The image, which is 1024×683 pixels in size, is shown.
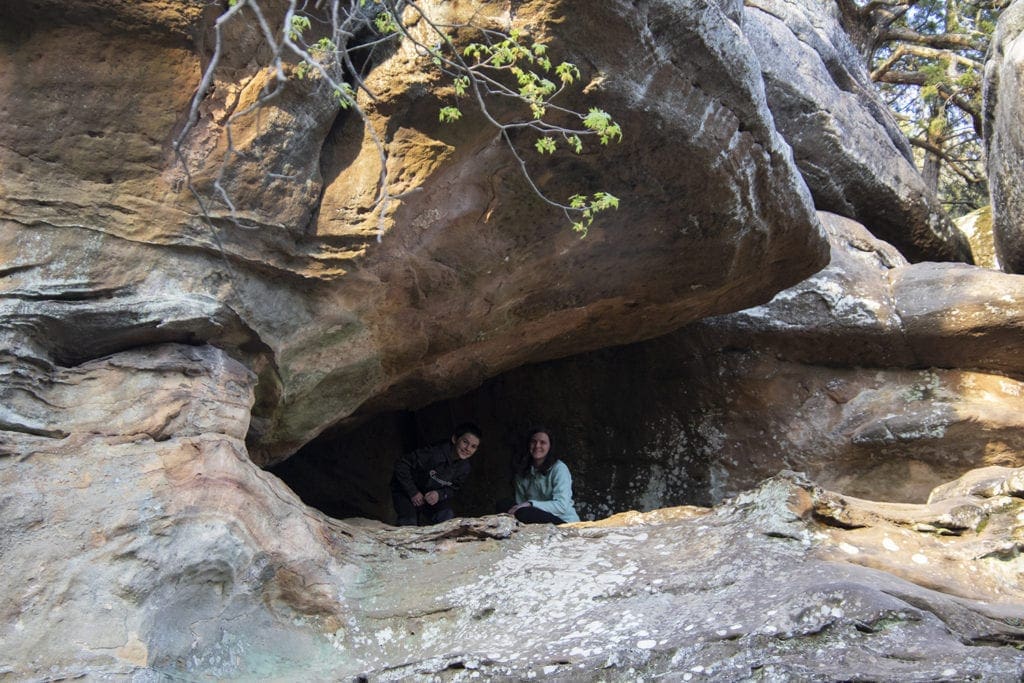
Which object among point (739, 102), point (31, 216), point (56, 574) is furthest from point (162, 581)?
point (739, 102)

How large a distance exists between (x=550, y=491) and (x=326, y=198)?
210 centimetres

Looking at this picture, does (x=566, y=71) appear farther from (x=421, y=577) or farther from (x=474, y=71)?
(x=421, y=577)

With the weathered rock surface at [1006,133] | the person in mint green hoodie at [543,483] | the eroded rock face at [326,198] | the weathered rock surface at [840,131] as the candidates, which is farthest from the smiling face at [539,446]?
the weathered rock surface at [1006,133]

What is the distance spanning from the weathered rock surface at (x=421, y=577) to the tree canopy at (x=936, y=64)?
6.23 metres

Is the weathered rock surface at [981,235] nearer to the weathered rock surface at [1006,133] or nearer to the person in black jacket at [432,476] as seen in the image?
the weathered rock surface at [1006,133]

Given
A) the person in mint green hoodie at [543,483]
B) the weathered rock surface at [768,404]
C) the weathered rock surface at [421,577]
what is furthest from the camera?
the weathered rock surface at [768,404]

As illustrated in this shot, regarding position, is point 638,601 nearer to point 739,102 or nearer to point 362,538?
point 362,538

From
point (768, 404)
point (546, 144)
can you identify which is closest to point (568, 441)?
point (768, 404)

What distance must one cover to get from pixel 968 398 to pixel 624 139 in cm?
342

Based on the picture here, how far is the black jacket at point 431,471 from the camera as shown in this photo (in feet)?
18.1

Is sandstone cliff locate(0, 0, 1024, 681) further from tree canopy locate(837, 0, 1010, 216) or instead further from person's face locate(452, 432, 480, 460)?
tree canopy locate(837, 0, 1010, 216)

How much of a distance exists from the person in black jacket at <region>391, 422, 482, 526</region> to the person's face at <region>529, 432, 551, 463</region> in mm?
313

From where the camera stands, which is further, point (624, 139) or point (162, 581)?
point (624, 139)

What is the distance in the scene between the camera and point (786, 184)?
17.0 feet
